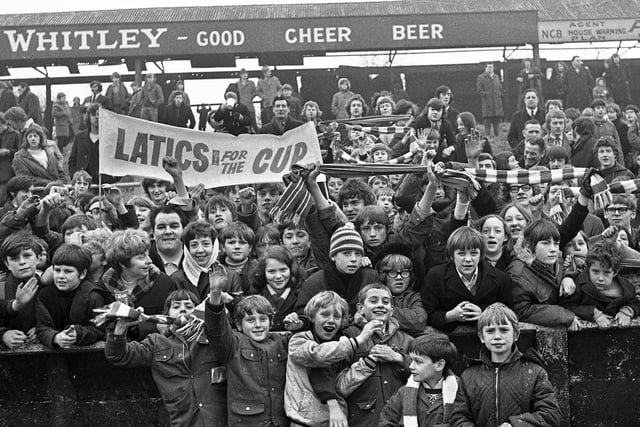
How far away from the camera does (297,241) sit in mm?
8680

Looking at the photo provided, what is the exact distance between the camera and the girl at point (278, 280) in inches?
294

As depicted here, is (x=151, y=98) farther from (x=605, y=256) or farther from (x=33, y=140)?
(x=605, y=256)

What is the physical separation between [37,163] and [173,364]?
7.11 meters

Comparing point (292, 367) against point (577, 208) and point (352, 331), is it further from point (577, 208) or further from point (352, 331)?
point (577, 208)

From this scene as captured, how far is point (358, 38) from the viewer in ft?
82.6

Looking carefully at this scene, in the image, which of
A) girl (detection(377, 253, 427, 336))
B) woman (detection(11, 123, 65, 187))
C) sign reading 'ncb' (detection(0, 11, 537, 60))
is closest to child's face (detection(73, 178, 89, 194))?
woman (detection(11, 123, 65, 187))

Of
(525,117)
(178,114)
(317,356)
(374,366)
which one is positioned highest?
(178,114)

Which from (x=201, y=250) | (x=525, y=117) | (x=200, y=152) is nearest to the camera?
(x=201, y=250)

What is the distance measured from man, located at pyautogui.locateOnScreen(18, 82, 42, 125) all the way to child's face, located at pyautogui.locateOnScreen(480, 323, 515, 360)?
15915 mm

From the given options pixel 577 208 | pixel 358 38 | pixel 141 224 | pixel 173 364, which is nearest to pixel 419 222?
pixel 577 208

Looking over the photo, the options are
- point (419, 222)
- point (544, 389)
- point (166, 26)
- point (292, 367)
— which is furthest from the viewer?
point (166, 26)

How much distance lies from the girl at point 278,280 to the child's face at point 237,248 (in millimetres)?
449

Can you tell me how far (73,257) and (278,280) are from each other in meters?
1.50

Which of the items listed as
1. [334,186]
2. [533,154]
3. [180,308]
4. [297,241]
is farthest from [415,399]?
[533,154]
